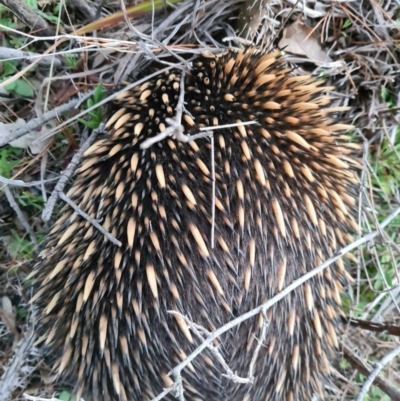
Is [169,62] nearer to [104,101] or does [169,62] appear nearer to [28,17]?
[104,101]

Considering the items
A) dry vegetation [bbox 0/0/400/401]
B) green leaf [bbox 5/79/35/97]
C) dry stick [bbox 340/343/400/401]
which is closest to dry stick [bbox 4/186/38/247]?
dry vegetation [bbox 0/0/400/401]

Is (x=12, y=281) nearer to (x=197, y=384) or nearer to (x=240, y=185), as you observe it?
(x=197, y=384)

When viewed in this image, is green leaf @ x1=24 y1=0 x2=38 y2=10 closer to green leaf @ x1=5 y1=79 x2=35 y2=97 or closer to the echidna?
green leaf @ x1=5 y1=79 x2=35 y2=97

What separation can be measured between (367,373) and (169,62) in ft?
4.33

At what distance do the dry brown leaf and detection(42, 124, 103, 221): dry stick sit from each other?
0.77m

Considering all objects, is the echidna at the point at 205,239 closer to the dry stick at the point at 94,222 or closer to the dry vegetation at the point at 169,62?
the dry stick at the point at 94,222

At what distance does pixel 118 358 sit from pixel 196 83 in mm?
812

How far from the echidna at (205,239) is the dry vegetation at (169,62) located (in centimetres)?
21

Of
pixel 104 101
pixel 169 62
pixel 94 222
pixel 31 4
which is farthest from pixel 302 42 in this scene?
pixel 94 222

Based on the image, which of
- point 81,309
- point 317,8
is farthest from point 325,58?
point 81,309

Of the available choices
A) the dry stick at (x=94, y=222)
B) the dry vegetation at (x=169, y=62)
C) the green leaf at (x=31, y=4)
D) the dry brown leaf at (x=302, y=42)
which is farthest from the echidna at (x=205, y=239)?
the green leaf at (x=31, y=4)

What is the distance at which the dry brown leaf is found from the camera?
6.23 ft

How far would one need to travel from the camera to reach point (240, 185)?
1.35 m

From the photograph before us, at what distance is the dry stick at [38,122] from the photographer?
1.59 meters
